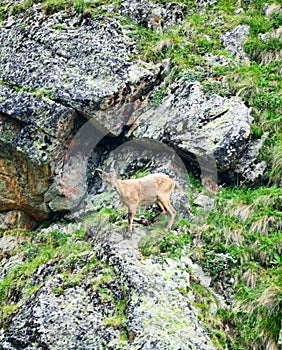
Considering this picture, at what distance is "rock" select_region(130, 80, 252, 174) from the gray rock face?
9.56 ft

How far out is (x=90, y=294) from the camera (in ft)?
30.8

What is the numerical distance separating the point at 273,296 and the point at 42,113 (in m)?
6.14

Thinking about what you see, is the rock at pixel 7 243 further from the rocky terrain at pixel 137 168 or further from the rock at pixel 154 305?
the rock at pixel 154 305

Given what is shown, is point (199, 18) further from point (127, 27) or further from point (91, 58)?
point (91, 58)

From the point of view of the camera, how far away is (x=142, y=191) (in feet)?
35.2

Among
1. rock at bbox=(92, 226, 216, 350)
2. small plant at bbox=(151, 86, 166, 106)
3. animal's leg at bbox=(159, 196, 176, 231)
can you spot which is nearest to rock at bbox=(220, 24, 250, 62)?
small plant at bbox=(151, 86, 166, 106)

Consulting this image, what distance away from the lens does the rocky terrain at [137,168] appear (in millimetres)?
9117

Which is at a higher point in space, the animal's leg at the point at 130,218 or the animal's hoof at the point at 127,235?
the animal's leg at the point at 130,218

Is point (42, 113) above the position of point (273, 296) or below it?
above

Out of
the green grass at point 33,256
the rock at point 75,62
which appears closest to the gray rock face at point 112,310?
the green grass at point 33,256

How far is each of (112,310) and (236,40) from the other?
8256 mm

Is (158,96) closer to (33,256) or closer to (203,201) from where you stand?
(203,201)

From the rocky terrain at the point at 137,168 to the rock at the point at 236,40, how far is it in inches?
1.5

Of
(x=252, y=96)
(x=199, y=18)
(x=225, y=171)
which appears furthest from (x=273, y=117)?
(x=199, y=18)
